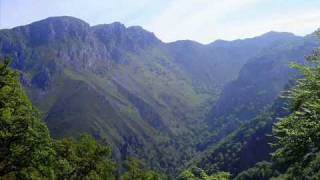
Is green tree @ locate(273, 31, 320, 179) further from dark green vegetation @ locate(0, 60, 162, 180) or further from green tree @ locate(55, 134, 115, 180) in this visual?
green tree @ locate(55, 134, 115, 180)

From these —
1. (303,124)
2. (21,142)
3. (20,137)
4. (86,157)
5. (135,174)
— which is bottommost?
(135,174)

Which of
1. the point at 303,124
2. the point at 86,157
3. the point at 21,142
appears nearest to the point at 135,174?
the point at 86,157

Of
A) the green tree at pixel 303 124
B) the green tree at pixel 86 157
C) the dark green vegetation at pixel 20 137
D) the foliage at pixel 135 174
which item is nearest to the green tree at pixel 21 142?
the dark green vegetation at pixel 20 137

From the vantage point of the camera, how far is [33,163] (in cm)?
3803

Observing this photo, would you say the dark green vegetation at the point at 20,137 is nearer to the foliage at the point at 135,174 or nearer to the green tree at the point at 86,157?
the green tree at the point at 86,157

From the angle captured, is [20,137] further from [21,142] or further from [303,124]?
[303,124]

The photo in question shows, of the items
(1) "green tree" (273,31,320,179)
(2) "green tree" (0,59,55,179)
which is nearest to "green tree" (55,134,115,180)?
(2) "green tree" (0,59,55,179)

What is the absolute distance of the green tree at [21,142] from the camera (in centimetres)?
3762

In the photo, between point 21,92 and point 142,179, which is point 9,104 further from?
point 142,179

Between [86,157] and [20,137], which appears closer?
[20,137]

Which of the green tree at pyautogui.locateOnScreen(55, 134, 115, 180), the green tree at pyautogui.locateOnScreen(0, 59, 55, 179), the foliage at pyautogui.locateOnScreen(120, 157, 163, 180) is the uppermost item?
the green tree at pyautogui.locateOnScreen(0, 59, 55, 179)

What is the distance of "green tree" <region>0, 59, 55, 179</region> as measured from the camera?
123 ft

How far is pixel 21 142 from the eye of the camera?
125 ft

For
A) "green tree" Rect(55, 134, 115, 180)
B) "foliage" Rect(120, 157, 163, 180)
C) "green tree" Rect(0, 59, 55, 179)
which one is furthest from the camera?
"foliage" Rect(120, 157, 163, 180)
